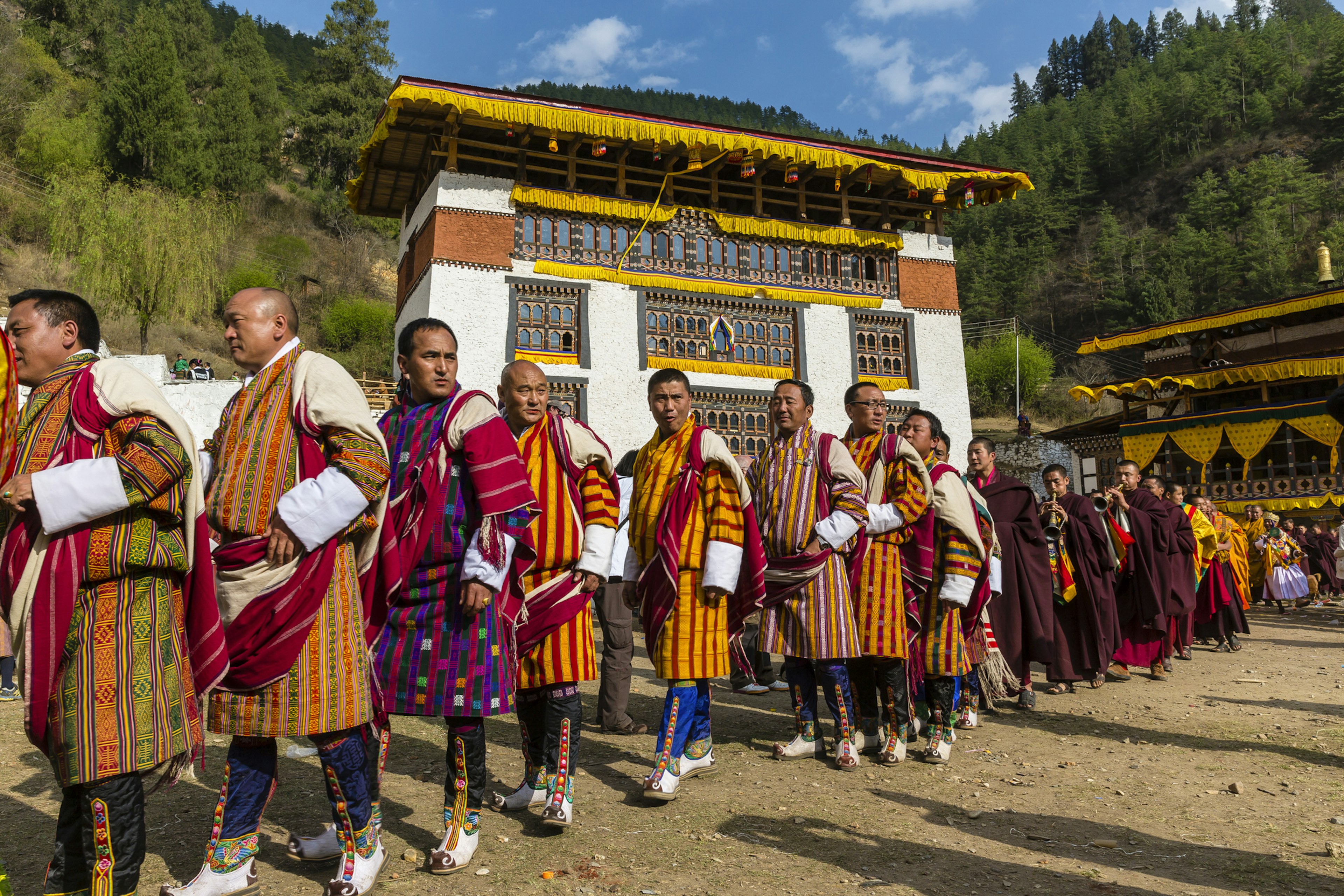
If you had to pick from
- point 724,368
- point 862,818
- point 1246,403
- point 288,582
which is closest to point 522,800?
point 862,818

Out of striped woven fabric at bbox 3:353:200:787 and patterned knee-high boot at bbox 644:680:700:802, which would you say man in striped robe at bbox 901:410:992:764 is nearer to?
patterned knee-high boot at bbox 644:680:700:802

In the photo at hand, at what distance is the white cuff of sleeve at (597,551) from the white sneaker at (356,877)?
4.52ft

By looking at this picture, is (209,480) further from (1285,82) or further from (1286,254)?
(1285,82)

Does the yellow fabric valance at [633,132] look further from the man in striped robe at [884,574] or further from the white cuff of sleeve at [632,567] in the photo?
the white cuff of sleeve at [632,567]

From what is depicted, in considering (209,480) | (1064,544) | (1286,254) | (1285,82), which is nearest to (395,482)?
(209,480)

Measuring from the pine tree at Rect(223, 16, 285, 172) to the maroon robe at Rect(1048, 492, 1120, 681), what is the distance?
45.3 m

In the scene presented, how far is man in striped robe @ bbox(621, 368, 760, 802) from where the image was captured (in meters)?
4.19

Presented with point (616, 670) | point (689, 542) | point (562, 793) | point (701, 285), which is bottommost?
point (562, 793)

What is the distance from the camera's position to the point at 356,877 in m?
2.83

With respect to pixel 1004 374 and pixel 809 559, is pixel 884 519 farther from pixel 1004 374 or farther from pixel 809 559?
pixel 1004 374

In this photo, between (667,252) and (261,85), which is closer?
(667,252)

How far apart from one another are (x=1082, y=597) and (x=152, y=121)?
139ft

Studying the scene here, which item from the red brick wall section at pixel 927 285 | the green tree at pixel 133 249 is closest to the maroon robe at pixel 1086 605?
the red brick wall section at pixel 927 285

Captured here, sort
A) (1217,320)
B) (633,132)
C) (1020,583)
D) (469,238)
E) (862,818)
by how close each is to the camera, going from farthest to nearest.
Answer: (1217,320) → (633,132) → (469,238) → (1020,583) → (862,818)
